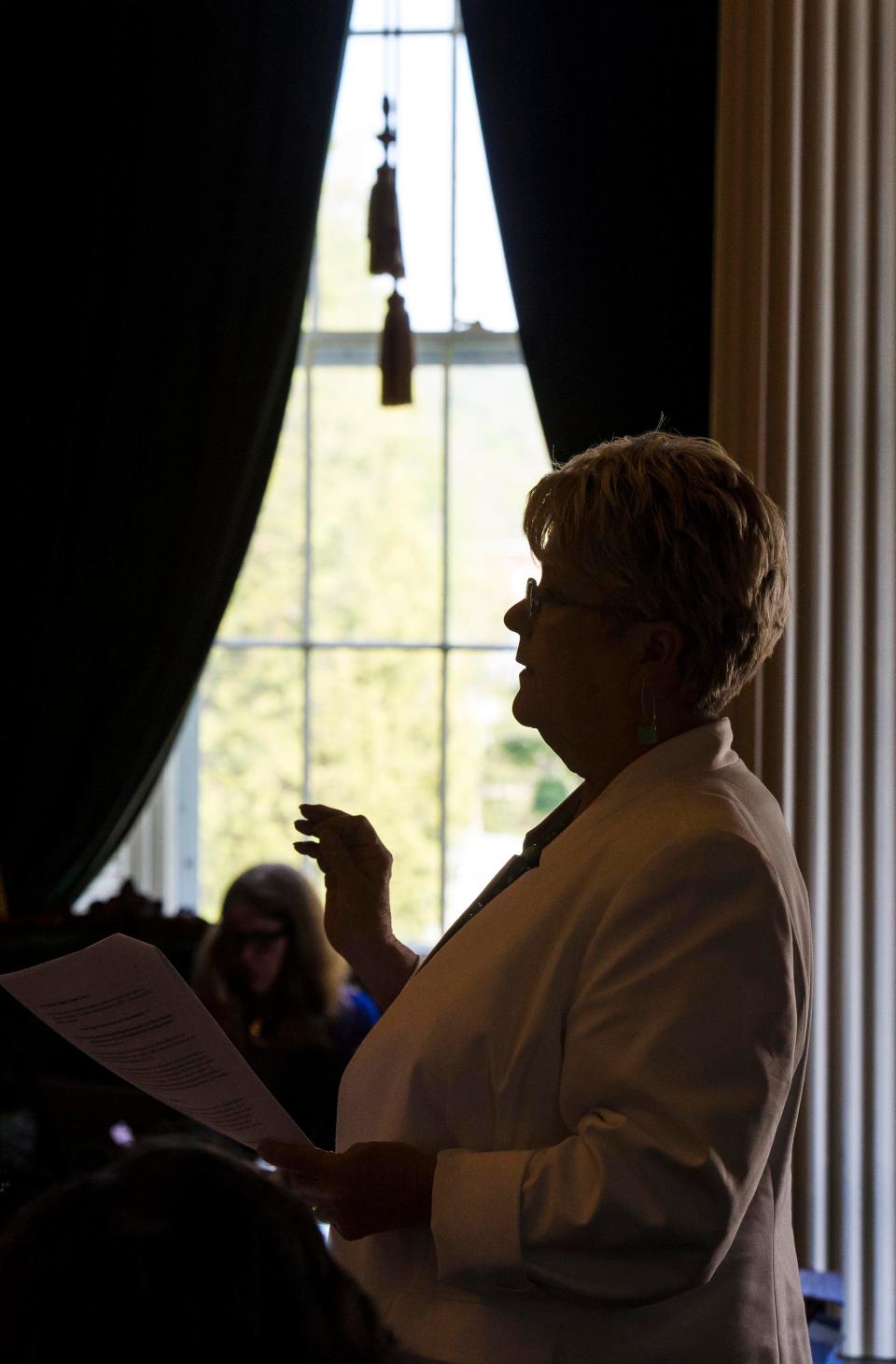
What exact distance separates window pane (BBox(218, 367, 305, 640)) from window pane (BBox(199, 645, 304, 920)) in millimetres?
87

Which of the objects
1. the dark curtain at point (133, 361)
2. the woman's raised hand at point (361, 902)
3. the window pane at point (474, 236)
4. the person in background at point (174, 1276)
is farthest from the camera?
the window pane at point (474, 236)

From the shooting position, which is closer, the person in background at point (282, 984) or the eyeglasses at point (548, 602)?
the eyeglasses at point (548, 602)

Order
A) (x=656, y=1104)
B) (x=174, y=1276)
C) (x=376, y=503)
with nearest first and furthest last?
1. (x=174, y=1276)
2. (x=656, y=1104)
3. (x=376, y=503)

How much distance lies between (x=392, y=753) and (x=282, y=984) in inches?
49.0

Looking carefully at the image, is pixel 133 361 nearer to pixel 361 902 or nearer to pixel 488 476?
pixel 488 476

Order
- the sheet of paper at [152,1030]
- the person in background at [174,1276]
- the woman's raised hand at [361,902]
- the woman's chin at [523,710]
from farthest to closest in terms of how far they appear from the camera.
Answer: the woman's raised hand at [361,902], the woman's chin at [523,710], the sheet of paper at [152,1030], the person in background at [174,1276]

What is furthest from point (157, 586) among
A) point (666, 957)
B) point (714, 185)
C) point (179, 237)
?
point (666, 957)

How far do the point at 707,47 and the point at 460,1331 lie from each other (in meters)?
3.35

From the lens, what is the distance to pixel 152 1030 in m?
1.28

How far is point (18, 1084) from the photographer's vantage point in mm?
3285

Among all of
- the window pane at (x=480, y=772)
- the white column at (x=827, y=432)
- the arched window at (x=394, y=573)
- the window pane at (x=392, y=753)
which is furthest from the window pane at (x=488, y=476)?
the white column at (x=827, y=432)

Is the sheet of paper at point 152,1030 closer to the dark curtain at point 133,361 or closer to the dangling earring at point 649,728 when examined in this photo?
the dangling earring at point 649,728

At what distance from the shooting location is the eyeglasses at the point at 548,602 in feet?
4.31

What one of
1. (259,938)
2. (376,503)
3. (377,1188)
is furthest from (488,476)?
(377,1188)
